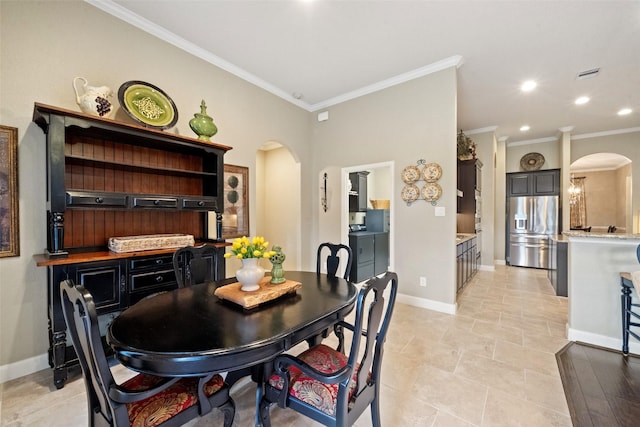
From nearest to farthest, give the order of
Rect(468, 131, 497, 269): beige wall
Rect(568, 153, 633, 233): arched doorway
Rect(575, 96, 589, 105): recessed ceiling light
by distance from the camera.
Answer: Rect(575, 96, 589, 105): recessed ceiling light → Rect(468, 131, 497, 269): beige wall → Rect(568, 153, 633, 233): arched doorway

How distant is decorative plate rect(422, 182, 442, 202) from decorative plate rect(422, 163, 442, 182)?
7cm

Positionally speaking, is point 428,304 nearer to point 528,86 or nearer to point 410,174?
point 410,174

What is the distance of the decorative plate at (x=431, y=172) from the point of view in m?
3.37

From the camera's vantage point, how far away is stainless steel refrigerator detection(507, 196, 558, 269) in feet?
18.7

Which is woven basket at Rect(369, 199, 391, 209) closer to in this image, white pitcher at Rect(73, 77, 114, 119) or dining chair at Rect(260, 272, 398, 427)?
dining chair at Rect(260, 272, 398, 427)

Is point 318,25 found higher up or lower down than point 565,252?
higher up

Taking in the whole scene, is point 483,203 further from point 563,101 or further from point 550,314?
point 550,314

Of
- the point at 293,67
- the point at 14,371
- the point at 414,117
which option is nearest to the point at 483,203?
the point at 414,117

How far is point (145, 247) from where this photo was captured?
7.48 ft

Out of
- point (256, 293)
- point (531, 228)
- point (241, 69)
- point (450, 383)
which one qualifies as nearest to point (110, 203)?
point (256, 293)

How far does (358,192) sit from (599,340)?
378 centimetres

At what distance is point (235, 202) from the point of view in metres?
3.50

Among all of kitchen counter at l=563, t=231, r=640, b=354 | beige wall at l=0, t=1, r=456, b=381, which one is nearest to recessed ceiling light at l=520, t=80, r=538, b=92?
beige wall at l=0, t=1, r=456, b=381

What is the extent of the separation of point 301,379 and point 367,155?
3365mm
